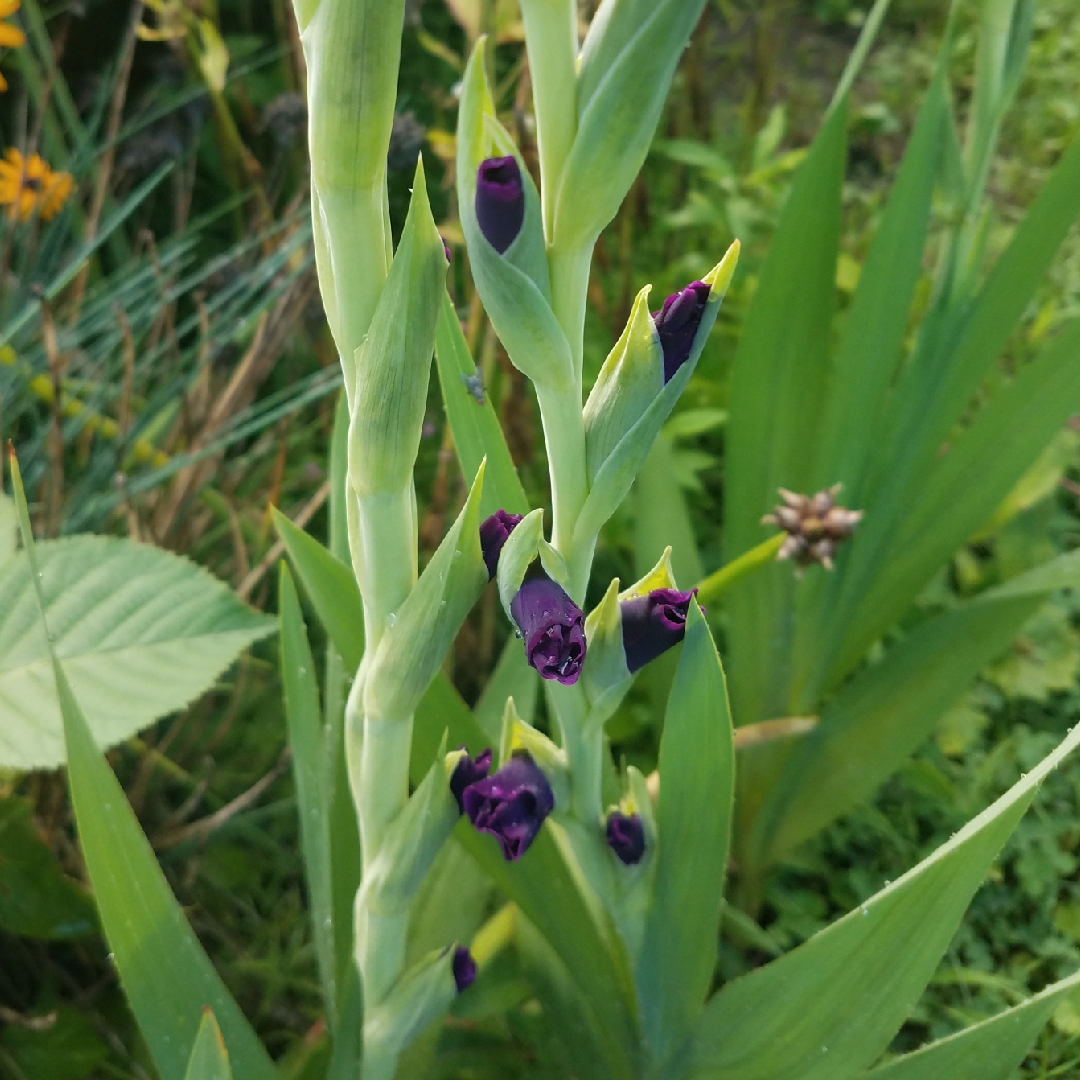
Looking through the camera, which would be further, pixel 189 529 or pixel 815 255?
pixel 189 529

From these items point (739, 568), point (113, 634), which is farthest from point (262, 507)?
point (739, 568)

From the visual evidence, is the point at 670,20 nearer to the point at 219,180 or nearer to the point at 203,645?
the point at 203,645

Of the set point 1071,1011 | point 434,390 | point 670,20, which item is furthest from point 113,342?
point 1071,1011

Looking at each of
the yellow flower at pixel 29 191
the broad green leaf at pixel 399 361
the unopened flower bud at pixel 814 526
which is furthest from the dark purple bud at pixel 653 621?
the yellow flower at pixel 29 191

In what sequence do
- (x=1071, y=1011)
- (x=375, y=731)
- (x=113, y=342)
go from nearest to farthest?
(x=375, y=731) → (x=1071, y=1011) → (x=113, y=342)

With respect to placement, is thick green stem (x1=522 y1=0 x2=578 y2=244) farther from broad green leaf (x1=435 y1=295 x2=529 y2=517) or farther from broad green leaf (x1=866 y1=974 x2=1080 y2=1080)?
broad green leaf (x1=866 y1=974 x2=1080 y2=1080)

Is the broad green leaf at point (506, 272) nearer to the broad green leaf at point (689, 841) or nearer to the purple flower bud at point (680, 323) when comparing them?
the purple flower bud at point (680, 323)

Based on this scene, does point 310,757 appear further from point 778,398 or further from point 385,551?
point 778,398
